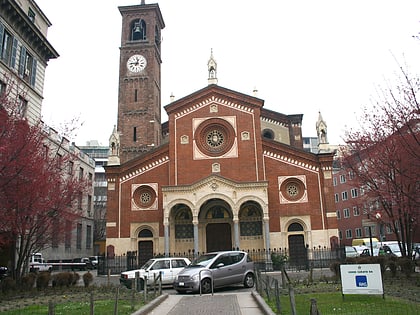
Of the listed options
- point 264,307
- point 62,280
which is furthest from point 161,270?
point 264,307

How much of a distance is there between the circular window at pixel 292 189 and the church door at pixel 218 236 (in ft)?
17.2

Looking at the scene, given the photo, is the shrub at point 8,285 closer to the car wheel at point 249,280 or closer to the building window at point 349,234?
the car wheel at point 249,280

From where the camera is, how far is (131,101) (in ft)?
147

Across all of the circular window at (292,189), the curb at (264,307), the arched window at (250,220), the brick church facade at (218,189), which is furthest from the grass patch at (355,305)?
the circular window at (292,189)

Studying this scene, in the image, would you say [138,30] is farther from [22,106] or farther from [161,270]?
[161,270]

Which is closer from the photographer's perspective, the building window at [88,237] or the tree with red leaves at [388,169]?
the tree with red leaves at [388,169]

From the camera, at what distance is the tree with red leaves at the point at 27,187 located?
14.2 meters

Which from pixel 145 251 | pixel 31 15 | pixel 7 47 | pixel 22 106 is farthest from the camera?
pixel 145 251

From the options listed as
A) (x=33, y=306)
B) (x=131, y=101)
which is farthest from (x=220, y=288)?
(x=131, y=101)

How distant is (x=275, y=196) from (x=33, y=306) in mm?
21487

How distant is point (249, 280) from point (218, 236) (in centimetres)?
1372

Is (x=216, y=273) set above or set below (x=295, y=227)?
below

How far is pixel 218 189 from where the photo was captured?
98.3ft

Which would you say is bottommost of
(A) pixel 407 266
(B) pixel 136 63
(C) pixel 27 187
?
(A) pixel 407 266
